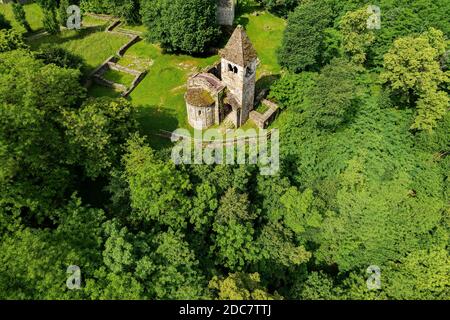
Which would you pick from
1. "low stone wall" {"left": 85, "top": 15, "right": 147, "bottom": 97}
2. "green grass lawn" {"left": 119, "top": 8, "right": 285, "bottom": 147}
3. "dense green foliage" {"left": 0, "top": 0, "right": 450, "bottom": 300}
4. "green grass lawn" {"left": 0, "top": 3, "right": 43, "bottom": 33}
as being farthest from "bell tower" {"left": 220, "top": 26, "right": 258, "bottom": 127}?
"green grass lawn" {"left": 0, "top": 3, "right": 43, "bottom": 33}

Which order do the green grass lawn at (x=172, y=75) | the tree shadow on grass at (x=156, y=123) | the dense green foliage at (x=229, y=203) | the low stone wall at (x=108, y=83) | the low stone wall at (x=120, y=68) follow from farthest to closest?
the low stone wall at (x=120, y=68) → the low stone wall at (x=108, y=83) → the green grass lawn at (x=172, y=75) → the tree shadow on grass at (x=156, y=123) → the dense green foliage at (x=229, y=203)

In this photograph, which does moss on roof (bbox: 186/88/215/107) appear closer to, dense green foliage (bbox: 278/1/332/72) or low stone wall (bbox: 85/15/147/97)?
low stone wall (bbox: 85/15/147/97)

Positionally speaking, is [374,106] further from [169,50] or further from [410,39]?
[169,50]

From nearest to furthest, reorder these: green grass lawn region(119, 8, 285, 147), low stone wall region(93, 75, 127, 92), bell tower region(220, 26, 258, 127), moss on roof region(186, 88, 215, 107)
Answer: bell tower region(220, 26, 258, 127) → moss on roof region(186, 88, 215, 107) → green grass lawn region(119, 8, 285, 147) → low stone wall region(93, 75, 127, 92)

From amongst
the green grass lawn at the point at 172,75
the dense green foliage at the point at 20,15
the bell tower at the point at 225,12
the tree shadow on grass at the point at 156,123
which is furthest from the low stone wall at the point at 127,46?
the dense green foliage at the point at 20,15

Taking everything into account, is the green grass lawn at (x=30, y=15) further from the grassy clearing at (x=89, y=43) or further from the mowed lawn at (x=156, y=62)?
the grassy clearing at (x=89, y=43)

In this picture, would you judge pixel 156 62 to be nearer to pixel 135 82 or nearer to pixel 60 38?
pixel 135 82
